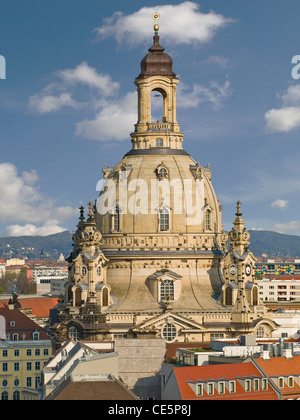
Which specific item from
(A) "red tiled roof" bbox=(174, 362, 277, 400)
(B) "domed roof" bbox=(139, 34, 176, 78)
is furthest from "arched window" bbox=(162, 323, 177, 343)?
(A) "red tiled roof" bbox=(174, 362, 277, 400)

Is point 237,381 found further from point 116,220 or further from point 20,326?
point 20,326

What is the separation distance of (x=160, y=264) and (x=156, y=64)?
24.3m

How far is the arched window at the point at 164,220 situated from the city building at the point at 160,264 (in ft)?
0.36

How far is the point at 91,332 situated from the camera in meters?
122

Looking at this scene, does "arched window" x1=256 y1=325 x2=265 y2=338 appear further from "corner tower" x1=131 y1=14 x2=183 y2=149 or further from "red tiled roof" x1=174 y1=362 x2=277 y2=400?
"red tiled roof" x1=174 y1=362 x2=277 y2=400

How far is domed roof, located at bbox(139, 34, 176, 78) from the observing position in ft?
440

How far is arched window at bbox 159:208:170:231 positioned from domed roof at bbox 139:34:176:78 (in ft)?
56.8

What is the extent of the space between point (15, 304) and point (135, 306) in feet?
158

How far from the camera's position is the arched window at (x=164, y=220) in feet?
415

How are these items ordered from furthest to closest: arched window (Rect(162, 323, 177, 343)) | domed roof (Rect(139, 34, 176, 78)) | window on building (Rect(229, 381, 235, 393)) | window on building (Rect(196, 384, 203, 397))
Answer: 1. domed roof (Rect(139, 34, 176, 78))
2. arched window (Rect(162, 323, 177, 343))
3. window on building (Rect(229, 381, 235, 393))
4. window on building (Rect(196, 384, 203, 397))

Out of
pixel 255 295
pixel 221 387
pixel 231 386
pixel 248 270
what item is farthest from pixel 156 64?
pixel 221 387

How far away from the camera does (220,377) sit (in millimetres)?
78188

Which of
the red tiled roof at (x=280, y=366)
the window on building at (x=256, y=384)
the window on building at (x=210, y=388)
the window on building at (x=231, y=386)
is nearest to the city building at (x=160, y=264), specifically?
the red tiled roof at (x=280, y=366)

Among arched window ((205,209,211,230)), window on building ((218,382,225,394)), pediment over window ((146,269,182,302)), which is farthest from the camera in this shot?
arched window ((205,209,211,230))
